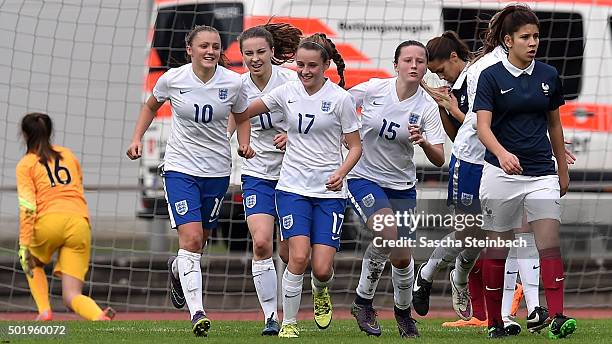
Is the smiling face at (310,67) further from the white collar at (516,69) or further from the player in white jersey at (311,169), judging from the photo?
the white collar at (516,69)

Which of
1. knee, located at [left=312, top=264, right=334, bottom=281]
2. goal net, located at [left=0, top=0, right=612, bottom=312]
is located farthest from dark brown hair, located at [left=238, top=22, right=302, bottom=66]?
goal net, located at [left=0, top=0, right=612, bottom=312]

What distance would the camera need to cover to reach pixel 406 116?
938 cm

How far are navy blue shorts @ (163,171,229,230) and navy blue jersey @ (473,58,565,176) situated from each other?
1953 mm

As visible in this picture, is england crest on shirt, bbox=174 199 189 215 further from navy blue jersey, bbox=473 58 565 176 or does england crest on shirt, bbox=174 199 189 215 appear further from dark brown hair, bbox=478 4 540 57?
dark brown hair, bbox=478 4 540 57

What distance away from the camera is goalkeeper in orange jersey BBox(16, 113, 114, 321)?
11.3m

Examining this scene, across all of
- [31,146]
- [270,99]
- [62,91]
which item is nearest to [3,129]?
[62,91]

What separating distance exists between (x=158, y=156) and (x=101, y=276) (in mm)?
1954

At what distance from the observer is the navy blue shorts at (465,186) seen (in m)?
10.1

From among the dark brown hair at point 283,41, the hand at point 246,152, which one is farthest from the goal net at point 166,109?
the hand at point 246,152

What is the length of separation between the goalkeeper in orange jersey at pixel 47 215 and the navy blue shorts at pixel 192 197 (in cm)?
225

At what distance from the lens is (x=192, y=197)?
9.21 metres

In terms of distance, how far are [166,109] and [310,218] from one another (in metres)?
7.06

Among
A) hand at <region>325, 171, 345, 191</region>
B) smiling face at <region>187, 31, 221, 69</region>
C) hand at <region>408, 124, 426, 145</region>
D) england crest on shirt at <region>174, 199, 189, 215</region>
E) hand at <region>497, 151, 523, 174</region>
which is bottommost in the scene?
england crest on shirt at <region>174, 199, 189, 215</region>

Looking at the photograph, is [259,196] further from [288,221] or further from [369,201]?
[369,201]
